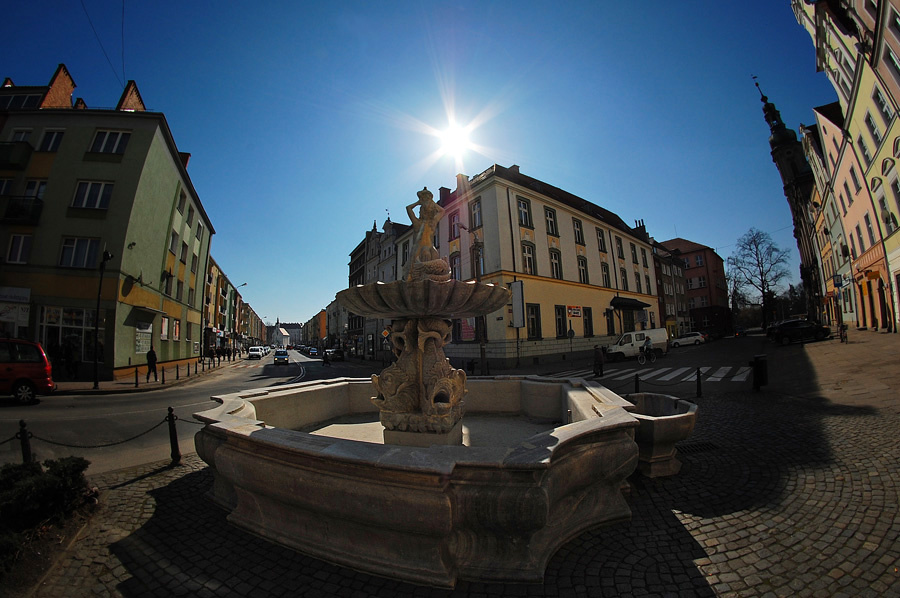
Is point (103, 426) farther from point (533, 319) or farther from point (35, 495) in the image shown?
point (533, 319)

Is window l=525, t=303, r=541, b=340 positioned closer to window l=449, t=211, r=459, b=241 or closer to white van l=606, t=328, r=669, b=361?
white van l=606, t=328, r=669, b=361

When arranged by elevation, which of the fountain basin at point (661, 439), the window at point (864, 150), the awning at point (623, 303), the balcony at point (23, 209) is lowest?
the fountain basin at point (661, 439)

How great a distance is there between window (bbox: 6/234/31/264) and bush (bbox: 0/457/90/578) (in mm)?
20832

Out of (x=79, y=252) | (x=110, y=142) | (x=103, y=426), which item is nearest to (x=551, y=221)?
(x=103, y=426)

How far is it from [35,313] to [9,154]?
8903 millimetres

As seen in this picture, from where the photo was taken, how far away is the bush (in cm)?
269

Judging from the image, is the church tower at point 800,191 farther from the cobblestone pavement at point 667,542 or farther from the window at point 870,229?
the cobblestone pavement at point 667,542

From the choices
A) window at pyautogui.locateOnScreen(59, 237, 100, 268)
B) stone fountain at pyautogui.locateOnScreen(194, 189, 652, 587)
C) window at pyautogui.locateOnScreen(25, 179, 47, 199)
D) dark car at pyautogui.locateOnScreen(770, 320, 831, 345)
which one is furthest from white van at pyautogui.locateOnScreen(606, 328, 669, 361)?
window at pyautogui.locateOnScreen(25, 179, 47, 199)

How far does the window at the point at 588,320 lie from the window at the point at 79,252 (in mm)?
30204

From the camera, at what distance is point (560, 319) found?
991 inches

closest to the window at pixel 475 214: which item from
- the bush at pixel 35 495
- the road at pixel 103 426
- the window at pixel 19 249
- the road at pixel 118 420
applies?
the road at pixel 118 420

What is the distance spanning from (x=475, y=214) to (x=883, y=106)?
20376 millimetres

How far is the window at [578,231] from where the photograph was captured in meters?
28.5

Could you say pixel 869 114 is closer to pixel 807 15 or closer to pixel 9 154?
pixel 807 15
